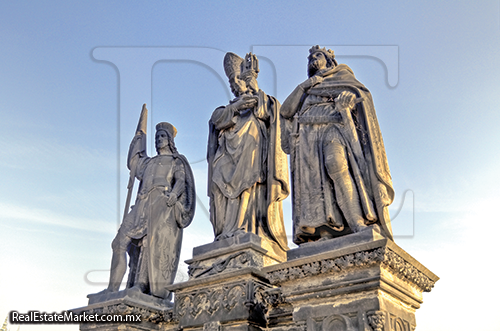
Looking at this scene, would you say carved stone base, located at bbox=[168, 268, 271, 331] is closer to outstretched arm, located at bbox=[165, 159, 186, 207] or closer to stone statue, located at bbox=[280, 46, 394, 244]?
stone statue, located at bbox=[280, 46, 394, 244]

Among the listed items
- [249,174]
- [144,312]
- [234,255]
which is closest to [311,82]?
[249,174]

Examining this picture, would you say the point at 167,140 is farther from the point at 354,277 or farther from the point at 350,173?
the point at 354,277

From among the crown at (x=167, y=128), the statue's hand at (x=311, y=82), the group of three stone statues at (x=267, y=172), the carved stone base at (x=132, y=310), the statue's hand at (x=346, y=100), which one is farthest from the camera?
the crown at (x=167, y=128)

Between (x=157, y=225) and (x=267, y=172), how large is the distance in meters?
2.19

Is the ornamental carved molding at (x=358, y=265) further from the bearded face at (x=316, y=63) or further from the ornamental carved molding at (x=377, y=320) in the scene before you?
the bearded face at (x=316, y=63)

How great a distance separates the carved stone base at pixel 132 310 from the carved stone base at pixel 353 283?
8.68 ft

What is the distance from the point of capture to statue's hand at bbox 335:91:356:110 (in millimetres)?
5781

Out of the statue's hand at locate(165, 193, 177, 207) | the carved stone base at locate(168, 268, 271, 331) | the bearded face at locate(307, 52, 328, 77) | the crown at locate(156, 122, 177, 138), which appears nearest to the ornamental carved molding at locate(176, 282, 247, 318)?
the carved stone base at locate(168, 268, 271, 331)

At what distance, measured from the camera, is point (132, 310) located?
6.86 m

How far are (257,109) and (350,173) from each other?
2.35m

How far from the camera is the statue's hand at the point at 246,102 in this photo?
743 centimetres

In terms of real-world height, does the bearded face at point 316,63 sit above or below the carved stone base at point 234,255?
above

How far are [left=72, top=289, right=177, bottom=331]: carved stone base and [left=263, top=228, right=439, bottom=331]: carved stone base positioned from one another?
2.65m

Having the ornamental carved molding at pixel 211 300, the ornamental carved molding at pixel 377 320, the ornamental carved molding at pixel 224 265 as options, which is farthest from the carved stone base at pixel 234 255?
the ornamental carved molding at pixel 377 320
